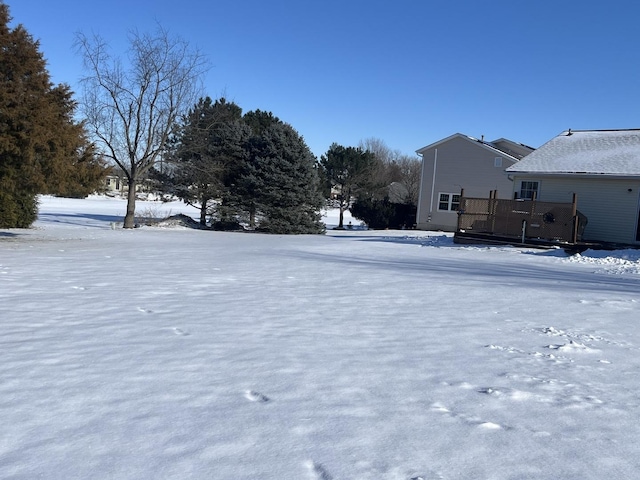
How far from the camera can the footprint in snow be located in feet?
13.2

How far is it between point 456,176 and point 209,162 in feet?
51.3

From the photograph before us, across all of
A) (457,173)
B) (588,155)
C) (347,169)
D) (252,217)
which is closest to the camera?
(588,155)

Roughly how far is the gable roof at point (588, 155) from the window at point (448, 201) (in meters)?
10.3

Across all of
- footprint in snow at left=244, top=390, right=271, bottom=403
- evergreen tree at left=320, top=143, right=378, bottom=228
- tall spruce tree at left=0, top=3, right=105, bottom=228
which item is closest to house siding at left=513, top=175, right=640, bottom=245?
tall spruce tree at left=0, top=3, right=105, bottom=228

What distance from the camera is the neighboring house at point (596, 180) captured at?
66.9 ft

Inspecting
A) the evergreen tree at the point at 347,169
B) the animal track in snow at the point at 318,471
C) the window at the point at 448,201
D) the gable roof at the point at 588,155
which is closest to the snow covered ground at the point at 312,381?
the animal track in snow at the point at 318,471

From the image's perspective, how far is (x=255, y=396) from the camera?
13.5 ft

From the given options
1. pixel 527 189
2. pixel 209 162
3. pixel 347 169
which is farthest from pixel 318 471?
pixel 347 169

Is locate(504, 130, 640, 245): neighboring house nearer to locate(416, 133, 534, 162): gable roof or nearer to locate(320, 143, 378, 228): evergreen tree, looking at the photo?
locate(416, 133, 534, 162): gable roof

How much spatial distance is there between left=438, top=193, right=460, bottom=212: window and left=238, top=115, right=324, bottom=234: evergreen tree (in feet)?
28.3

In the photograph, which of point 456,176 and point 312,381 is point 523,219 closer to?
point 456,176

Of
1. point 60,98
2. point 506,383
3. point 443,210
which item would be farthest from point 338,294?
point 443,210

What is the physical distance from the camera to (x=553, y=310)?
786 cm

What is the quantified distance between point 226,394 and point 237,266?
321 inches
